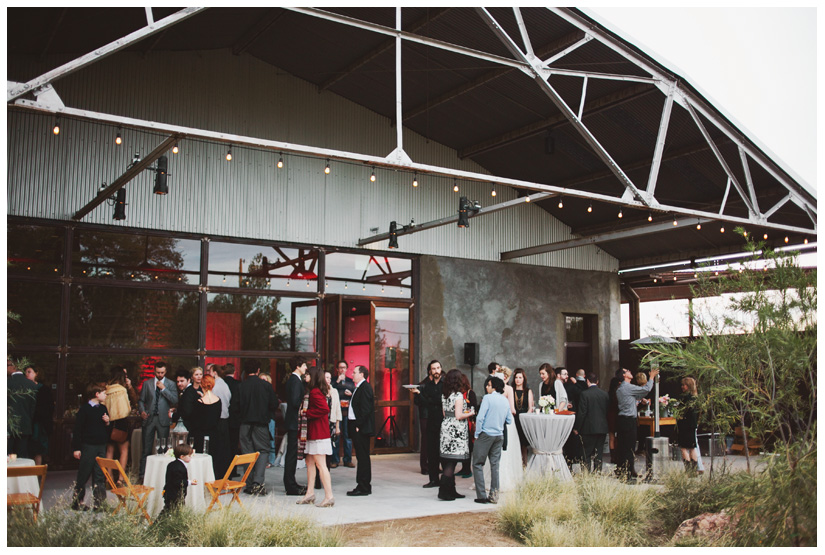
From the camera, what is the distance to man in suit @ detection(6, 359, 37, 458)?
8414 millimetres

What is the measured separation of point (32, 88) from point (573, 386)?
8.29 meters

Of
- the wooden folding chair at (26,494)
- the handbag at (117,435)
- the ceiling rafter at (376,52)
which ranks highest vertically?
the ceiling rafter at (376,52)

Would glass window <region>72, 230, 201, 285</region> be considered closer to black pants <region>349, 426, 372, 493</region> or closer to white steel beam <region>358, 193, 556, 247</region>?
white steel beam <region>358, 193, 556, 247</region>

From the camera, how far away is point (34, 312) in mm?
10695

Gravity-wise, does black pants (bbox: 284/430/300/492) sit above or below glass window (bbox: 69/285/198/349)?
below

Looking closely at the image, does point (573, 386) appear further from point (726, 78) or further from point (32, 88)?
point (32, 88)

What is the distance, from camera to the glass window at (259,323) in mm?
11945

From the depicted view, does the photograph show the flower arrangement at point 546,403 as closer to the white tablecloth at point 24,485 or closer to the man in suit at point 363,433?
the man in suit at point 363,433

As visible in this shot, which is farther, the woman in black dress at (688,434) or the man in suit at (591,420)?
the woman in black dress at (688,434)

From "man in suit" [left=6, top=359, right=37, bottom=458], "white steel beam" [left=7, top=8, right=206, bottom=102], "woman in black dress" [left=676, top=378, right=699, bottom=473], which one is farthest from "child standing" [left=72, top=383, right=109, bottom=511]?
"woman in black dress" [left=676, top=378, right=699, bottom=473]

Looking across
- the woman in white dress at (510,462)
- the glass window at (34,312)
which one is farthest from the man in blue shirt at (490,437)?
the glass window at (34,312)

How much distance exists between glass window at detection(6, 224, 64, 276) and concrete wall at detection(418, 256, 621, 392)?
6.12m

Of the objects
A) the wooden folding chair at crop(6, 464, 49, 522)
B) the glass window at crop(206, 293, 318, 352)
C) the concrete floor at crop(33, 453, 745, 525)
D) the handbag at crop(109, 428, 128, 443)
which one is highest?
the glass window at crop(206, 293, 318, 352)

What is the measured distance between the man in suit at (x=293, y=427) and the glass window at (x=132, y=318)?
11.4 ft
